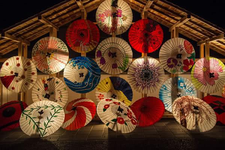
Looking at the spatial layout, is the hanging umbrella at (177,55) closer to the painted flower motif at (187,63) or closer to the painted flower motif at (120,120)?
the painted flower motif at (187,63)

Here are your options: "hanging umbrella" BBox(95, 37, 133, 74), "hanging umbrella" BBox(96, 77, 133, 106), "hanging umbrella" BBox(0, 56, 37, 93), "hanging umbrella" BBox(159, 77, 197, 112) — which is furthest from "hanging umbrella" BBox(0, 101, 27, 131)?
"hanging umbrella" BBox(159, 77, 197, 112)

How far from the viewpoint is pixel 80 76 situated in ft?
14.5

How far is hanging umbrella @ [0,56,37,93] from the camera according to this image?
4.48 meters

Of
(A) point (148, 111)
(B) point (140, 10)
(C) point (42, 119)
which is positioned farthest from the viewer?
(B) point (140, 10)

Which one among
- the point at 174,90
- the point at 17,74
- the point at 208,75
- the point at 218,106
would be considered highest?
the point at 17,74

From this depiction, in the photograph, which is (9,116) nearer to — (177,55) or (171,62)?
(171,62)

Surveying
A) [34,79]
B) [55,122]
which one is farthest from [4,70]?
[55,122]

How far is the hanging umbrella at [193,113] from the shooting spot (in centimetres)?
391

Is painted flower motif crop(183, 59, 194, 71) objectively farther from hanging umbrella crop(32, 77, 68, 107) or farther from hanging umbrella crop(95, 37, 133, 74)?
hanging umbrella crop(32, 77, 68, 107)

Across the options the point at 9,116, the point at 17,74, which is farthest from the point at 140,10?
the point at 9,116

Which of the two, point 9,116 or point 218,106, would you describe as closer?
point 9,116

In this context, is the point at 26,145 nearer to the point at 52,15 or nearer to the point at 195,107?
the point at 52,15

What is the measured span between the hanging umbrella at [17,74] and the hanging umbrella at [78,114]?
1.62 metres

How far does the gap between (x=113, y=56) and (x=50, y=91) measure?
2230 millimetres
